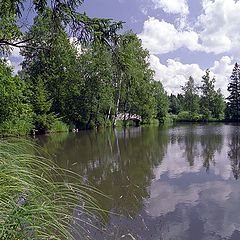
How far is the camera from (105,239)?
206 inches

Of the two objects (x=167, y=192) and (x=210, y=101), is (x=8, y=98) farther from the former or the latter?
(x=210, y=101)

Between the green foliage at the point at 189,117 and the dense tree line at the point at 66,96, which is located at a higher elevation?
the dense tree line at the point at 66,96

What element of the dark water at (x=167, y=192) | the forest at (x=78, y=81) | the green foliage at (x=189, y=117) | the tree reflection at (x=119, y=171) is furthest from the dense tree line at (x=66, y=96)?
the green foliage at (x=189, y=117)

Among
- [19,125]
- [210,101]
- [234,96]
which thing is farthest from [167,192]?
[210,101]

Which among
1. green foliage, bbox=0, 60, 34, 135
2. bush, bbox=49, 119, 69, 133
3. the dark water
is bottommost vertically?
the dark water

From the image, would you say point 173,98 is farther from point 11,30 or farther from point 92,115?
point 11,30

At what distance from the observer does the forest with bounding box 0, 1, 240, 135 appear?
486cm

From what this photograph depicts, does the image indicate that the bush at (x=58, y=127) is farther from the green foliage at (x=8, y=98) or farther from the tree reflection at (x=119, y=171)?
the tree reflection at (x=119, y=171)

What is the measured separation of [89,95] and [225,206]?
30.2 meters

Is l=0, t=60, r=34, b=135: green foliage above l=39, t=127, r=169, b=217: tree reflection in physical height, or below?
above

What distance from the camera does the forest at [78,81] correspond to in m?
4.86

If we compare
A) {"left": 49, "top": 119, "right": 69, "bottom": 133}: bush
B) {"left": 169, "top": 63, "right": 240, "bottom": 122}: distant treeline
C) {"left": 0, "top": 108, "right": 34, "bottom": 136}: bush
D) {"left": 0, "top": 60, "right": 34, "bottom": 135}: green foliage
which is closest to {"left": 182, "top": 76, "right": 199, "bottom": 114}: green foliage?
{"left": 169, "top": 63, "right": 240, "bottom": 122}: distant treeline

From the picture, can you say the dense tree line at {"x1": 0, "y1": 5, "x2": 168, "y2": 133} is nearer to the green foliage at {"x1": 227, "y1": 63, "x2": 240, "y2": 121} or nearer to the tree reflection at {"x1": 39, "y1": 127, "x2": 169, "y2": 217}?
the tree reflection at {"x1": 39, "y1": 127, "x2": 169, "y2": 217}

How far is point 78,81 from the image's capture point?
1435 inches
